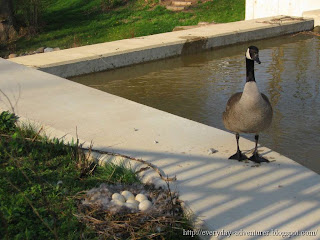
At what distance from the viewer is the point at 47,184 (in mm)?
5098

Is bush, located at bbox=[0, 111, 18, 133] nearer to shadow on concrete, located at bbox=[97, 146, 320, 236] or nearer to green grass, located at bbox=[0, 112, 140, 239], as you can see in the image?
green grass, located at bbox=[0, 112, 140, 239]

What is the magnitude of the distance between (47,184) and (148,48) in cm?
669

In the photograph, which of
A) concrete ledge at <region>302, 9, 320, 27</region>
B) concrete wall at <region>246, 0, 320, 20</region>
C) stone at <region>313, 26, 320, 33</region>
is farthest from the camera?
concrete wall at <region>246, 0, 320, 20</region>

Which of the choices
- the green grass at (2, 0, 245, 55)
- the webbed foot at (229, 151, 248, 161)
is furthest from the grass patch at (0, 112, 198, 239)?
the green grass at (2, 0, 245, 55)

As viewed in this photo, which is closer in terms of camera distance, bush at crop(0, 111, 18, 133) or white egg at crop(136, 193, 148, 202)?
white egg at crop(136, 193, 148, 202)

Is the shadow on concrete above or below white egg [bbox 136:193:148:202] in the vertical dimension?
below

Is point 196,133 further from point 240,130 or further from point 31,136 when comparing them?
point 31,136

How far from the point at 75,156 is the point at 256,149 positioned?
2031 millimetres

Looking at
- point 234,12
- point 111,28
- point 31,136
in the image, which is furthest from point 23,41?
point 31,136

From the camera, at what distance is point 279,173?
5.04 meters

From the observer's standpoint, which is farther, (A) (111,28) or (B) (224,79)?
(A) (111,28)

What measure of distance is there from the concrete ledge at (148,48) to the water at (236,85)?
0.20 meters

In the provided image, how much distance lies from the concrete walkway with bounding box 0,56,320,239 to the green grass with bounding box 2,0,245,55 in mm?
9194

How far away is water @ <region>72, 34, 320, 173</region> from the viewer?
269 inches
